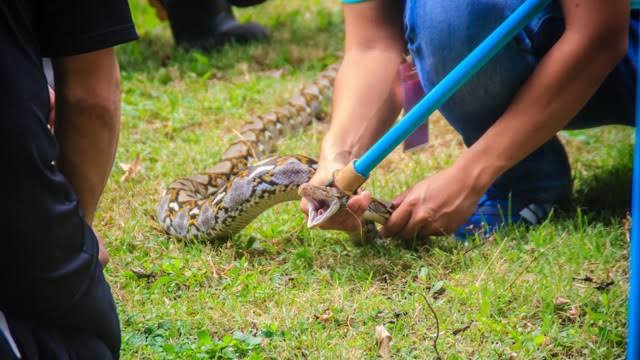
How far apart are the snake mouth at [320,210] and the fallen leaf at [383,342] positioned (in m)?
0.48

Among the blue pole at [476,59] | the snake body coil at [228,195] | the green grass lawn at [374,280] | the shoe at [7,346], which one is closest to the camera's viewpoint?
the shoe at [7,346]

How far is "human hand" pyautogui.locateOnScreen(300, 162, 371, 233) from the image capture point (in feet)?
10.3

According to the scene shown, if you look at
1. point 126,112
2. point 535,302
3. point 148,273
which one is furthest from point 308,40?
point 535,302

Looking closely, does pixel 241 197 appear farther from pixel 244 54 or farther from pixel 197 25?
pixel 197 25

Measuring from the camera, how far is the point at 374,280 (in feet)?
10.9

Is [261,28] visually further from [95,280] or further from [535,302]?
[95,280]

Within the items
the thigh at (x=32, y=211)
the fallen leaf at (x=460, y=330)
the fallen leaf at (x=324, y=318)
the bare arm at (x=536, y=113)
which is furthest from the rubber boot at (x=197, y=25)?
the thigh at (x=32, y=211)

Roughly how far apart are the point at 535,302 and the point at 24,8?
190 cm

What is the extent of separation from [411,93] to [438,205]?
62 cm

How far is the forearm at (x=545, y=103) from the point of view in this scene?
296 cm

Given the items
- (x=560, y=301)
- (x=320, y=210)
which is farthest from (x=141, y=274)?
(x=560, y=301)

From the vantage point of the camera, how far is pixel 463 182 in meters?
3.20

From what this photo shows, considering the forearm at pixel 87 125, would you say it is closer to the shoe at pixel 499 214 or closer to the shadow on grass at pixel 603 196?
the shoe at pixel 499 214

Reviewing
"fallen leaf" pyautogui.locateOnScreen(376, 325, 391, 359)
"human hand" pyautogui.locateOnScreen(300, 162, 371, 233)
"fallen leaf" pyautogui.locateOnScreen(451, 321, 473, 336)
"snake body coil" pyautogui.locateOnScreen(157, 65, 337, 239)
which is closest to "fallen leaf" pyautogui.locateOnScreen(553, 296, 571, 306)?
"fallen leaf" pyautogui.locateOnScreen(451, 321, 473, 336)
